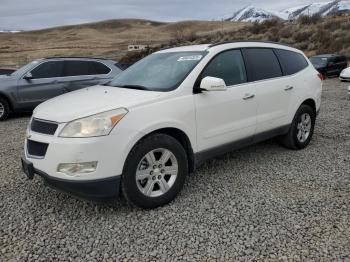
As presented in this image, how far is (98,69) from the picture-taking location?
34.1 ft

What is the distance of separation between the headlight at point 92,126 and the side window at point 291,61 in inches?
121

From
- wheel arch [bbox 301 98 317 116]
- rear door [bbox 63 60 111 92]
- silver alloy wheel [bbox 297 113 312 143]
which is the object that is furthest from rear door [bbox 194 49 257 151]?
rear door [bbox 63 60 111 92]

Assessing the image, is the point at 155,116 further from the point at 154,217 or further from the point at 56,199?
the point at 56,199

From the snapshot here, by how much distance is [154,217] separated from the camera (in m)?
3.81

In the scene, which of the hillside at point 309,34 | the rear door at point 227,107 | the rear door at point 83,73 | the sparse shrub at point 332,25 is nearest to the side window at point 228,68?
the rear door at point 227,107

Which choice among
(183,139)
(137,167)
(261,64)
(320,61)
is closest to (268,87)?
(261,64)

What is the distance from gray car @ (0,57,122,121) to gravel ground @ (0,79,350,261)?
467 cm

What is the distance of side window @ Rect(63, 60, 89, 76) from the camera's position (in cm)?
1003

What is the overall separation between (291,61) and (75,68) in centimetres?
622

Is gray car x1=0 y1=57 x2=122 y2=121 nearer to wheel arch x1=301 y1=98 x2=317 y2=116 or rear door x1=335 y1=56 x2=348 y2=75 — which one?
wheel arch x1=301 y1=98 x2=317 y2=116

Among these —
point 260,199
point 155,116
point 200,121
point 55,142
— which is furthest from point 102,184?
point 260,199

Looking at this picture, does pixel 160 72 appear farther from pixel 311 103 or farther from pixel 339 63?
pixel 339 63

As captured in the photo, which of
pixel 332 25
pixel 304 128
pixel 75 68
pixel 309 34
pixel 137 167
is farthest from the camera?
pixel 332 25

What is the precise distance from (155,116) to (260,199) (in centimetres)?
150
